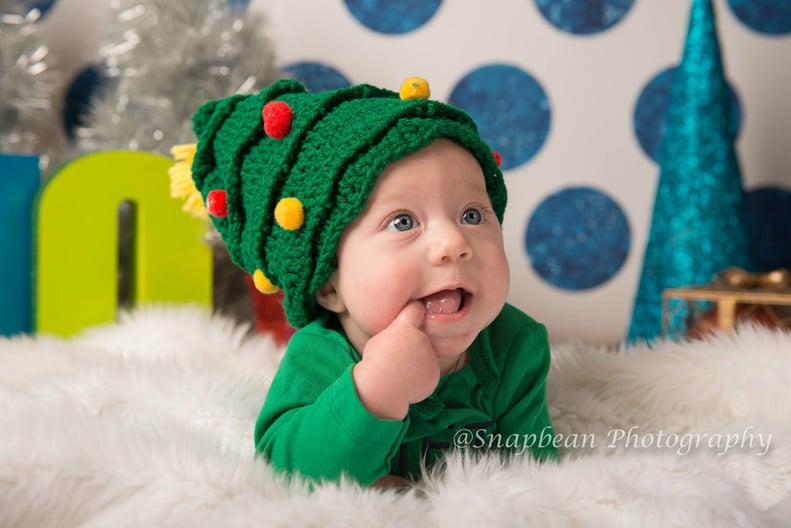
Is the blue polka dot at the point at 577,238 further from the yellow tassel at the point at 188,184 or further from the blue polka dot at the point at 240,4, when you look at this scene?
the yellow tassel at the point at 188,184

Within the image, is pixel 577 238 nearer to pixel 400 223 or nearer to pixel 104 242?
pixel 104 242

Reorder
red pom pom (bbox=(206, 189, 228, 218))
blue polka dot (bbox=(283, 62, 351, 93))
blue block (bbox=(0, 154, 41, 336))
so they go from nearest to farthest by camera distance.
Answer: red pom pom (bbox=(206, 189, 228, 218)) < blue block (bbox=(0, 154, 41, 336)) < blue polka dot (bbox=(283, 62, 351, 93))

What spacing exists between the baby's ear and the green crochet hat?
0.01 m

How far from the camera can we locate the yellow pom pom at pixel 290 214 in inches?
31.8

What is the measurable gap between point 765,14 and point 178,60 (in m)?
1.24

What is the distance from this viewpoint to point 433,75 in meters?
1.85

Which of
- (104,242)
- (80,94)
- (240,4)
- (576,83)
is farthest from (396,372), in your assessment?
(80,94)

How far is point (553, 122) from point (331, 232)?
45.2 inches

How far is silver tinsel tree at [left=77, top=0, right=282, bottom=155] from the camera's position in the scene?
1.65 metres

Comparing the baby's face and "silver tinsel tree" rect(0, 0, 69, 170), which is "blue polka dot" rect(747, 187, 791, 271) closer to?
the baby's face

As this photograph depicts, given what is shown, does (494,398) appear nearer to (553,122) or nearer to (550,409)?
(550,409)

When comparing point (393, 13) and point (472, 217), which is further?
point (393, 13)

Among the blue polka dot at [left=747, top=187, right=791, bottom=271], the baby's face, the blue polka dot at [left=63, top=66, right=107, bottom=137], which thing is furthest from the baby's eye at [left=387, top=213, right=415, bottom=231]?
the blue polka dot at [left=63, top=66, right=107, bottom=137]

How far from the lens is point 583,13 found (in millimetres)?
1776
